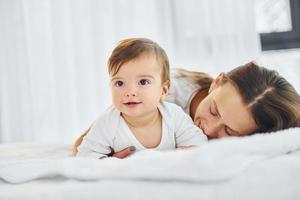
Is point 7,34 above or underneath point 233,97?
above

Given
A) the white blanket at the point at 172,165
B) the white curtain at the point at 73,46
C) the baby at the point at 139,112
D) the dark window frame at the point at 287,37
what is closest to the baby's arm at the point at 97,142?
the baby at the point at 139,112

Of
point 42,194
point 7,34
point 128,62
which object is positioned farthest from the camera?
point 7,34

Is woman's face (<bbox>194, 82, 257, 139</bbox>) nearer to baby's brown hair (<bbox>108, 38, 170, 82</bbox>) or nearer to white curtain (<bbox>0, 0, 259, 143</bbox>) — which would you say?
baby's brown hair (<bbox>108, 38, 170, 82</bbox>)

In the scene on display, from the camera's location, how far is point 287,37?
2.46m

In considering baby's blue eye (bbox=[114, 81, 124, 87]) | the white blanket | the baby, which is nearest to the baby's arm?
the baby

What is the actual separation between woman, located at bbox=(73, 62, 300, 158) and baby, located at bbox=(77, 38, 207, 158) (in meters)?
0.05

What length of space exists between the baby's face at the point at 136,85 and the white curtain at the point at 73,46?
116 cm

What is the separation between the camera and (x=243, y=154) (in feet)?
3.06

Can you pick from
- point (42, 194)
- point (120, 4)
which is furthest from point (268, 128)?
point (120, 4)

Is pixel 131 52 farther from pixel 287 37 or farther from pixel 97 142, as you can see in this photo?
pixel 287 37

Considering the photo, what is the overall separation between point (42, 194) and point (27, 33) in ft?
5.52

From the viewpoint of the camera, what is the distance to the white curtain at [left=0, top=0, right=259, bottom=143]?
7.77 feet

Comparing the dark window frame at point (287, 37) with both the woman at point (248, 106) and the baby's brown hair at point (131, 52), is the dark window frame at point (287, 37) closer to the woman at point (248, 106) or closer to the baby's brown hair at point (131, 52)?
the woman at point (248, 106)

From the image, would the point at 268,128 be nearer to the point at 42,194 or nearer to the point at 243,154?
the point at 243,154
